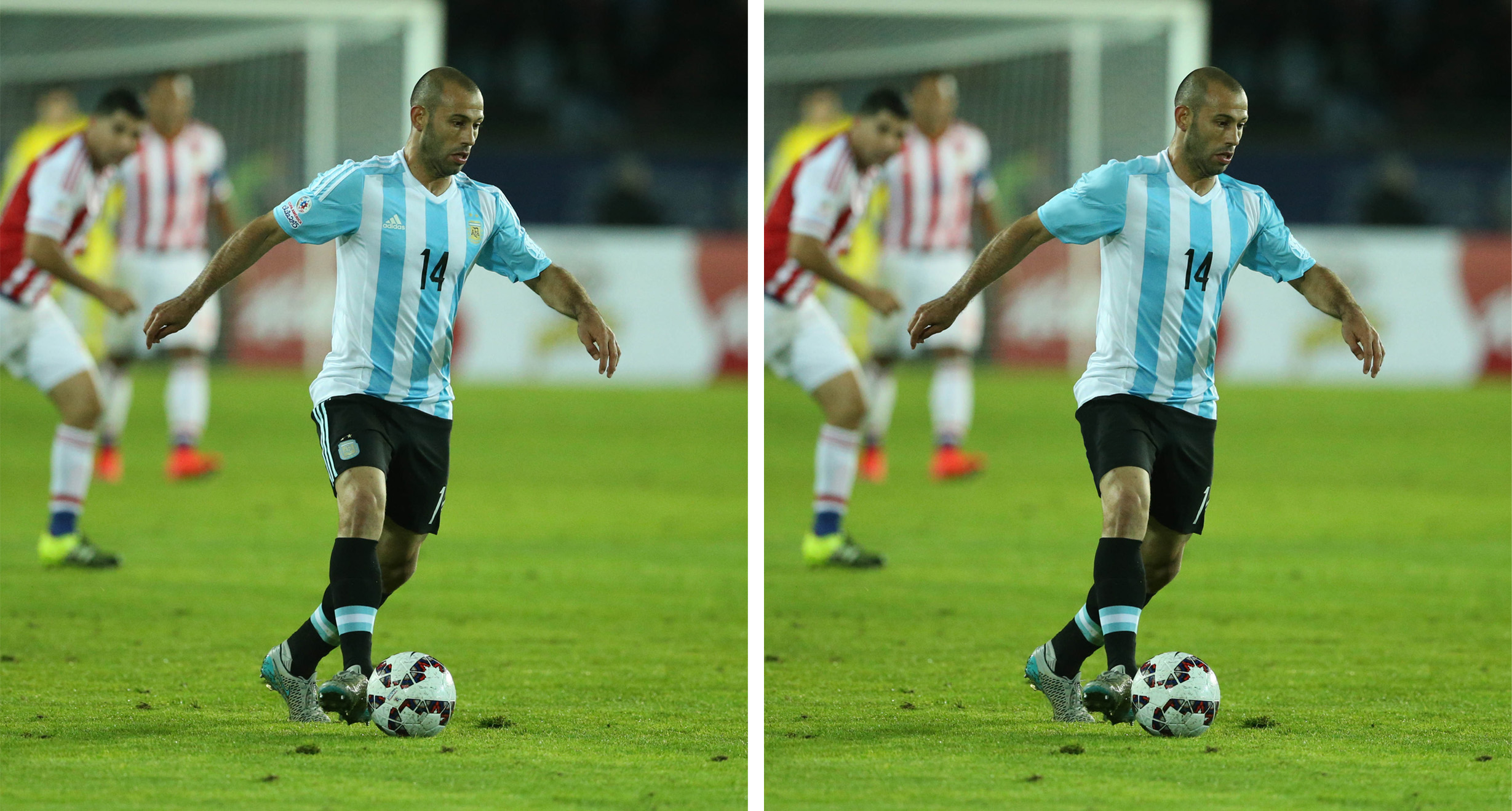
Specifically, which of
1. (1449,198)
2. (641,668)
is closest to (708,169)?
(1449,198)

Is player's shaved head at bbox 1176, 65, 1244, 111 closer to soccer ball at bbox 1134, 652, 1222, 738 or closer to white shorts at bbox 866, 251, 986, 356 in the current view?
soccer ball at bbox 1134, 652, 1222, 738

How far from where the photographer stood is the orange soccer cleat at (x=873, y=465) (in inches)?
457

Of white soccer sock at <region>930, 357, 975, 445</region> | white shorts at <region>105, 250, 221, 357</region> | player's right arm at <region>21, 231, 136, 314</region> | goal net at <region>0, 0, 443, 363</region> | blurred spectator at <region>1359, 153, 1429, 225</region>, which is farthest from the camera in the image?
blurred spectator at <region>1359, 153, 1429, 225</region>

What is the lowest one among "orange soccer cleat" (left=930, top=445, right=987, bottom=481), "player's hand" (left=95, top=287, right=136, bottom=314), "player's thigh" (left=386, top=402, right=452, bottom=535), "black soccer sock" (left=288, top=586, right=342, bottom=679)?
"black soccer sock" (left=288, top=586, right=342, bottom=679)

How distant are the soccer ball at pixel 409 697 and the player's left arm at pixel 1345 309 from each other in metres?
2.53

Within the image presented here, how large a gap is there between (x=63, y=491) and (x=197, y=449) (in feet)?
16.3


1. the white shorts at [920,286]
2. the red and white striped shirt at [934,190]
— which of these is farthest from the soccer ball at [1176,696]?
the red and white striped shirt at [934,190]

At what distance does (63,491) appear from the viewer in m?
8.15

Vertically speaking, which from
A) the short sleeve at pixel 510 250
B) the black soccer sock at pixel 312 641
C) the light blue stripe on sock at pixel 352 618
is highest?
the short sleeve at pixel 510 250

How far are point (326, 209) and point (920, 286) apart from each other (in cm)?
702

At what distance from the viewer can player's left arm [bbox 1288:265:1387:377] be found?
16.7 feet

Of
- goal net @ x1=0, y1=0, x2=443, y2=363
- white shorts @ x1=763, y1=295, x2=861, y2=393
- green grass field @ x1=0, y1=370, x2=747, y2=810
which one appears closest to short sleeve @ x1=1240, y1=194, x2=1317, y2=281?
green grass field @ x1=0, y1=370, x2=747, y2=810

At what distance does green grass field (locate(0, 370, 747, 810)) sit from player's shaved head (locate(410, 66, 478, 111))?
5.49 feet

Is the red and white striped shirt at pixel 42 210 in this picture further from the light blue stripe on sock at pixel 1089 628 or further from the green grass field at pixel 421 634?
the light blue stripe on sock at pixel 1089 628
